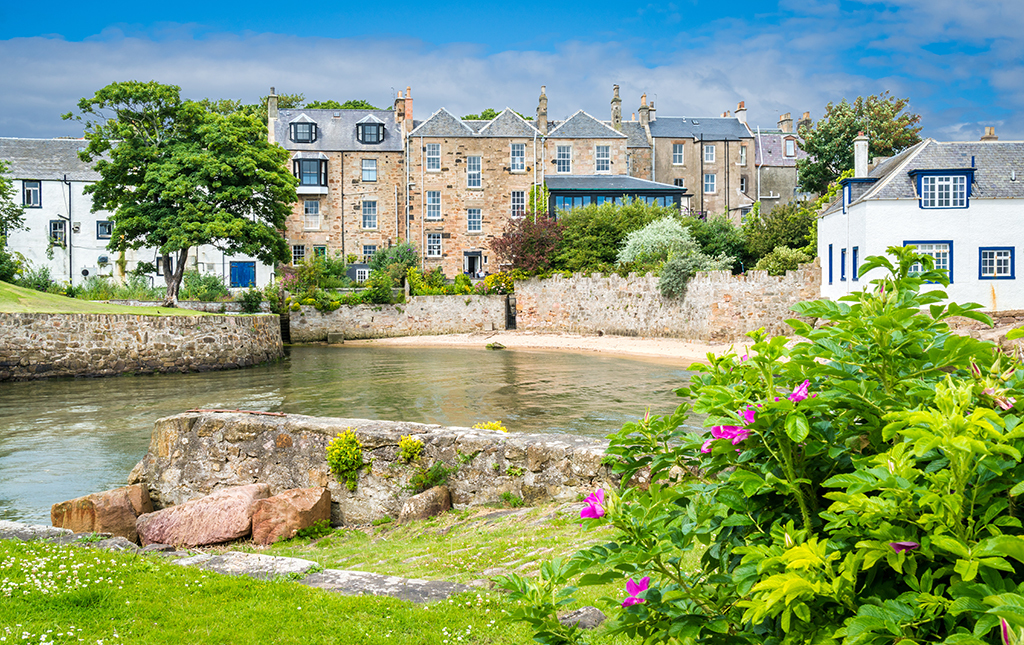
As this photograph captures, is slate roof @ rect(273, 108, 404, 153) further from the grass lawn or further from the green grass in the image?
the grass lawn

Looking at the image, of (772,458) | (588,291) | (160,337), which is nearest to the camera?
(772,458)

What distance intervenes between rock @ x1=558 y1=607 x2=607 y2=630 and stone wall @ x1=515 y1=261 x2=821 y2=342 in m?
23.6

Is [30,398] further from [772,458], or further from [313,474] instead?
[772,458]

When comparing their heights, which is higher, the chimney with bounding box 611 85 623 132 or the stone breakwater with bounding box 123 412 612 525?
the chimney with bounding box 611 85 623 132

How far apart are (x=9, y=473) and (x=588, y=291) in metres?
30.7

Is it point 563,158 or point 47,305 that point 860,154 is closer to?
point 563,158

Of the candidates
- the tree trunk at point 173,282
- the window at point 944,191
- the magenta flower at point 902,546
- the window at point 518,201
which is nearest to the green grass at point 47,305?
the tree trunk at point 173,282

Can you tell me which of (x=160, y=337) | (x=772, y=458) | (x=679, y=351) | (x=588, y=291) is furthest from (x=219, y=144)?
(x=772, y=458)

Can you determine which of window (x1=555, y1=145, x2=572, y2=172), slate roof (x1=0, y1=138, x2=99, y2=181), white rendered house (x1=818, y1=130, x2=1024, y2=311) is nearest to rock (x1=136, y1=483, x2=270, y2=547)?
white rendered house (x1=818, y1=130, x2=1024, y2=311)

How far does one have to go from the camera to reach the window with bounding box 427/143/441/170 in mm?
48438

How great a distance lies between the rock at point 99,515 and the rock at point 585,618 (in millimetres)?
5965

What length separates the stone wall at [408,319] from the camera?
42.1m

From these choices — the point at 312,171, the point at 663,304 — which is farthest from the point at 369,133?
the point at 663,304

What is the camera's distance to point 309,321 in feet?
138
